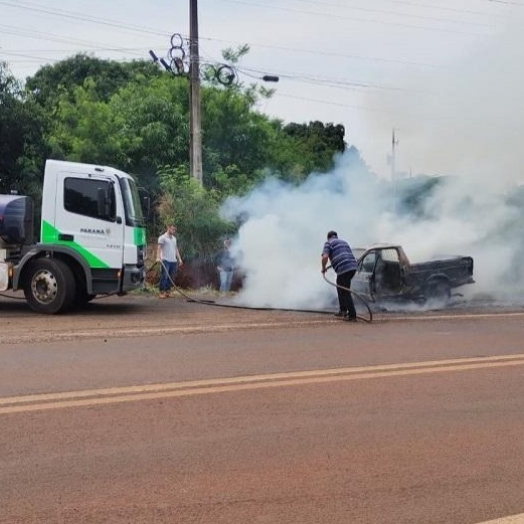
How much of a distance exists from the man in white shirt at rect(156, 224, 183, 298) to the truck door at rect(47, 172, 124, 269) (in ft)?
9.87

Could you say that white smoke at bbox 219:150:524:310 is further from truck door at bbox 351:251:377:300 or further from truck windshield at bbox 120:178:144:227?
truck windshield at bbox 120:178:144:227

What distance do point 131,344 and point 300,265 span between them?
698 centimetres

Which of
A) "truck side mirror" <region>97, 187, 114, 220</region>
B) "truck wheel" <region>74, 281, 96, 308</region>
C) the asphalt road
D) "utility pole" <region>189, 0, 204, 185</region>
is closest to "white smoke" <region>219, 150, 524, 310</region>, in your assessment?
"utility pole" <region>189, 0, 204, 185</region>

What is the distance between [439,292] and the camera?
1571 cm

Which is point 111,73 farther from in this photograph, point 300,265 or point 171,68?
point 300,265

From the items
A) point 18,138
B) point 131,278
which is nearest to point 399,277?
point 131,278

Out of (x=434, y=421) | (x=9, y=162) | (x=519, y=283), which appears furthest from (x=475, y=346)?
(x=9, y=162)

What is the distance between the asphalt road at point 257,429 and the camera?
169 inches

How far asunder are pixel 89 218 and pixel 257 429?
8.44 m

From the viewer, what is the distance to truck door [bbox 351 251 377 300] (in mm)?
14883

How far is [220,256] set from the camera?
18.6 metres

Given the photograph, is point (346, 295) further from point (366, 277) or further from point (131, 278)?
point (131, 278)

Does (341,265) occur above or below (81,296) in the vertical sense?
above

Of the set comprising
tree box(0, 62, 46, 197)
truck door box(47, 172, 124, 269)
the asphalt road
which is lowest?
the asphalt road
